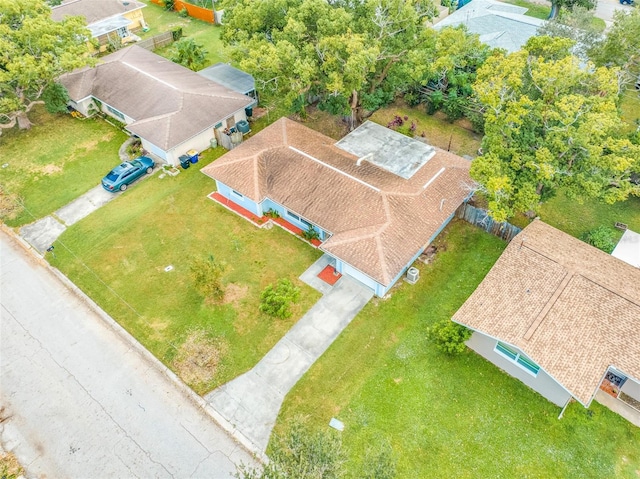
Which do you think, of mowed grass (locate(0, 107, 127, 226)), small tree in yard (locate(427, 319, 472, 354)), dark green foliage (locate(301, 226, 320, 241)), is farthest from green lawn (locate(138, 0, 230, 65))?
small tree in yard (locate(427, 319, 472, 354))

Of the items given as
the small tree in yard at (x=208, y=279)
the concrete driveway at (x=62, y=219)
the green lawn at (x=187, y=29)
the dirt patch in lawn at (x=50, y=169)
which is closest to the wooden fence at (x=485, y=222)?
the small tree in yard at (x=208, y=279)

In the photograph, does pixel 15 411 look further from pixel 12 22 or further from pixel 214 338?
pixel 12 22

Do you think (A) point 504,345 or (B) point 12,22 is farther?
(B) point 12,22

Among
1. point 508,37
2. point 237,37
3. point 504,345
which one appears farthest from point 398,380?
point 508,37

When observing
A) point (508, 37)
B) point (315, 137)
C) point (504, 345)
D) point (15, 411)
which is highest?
point (508, 37)

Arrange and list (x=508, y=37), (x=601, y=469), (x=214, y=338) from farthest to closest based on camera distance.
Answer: (x=508, y=37)
(x=214, y=338)
(x=601, y=469)

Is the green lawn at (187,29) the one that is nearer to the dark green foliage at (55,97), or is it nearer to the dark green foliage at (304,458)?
the dark green foliage at (55,97)

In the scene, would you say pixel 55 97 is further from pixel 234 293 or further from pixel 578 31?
pixel 578 31
